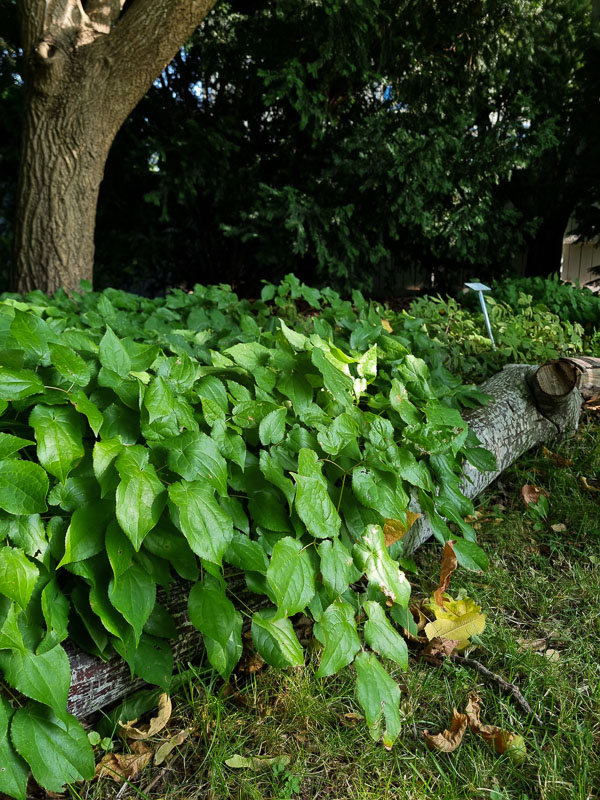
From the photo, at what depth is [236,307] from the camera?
10.6 feet

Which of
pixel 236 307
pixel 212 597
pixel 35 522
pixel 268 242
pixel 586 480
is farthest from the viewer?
pixel 268 242

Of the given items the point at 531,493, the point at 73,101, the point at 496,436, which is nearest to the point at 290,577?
the point at 496,436

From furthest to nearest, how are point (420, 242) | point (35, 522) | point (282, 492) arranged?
point (420, 242) → point (282, 492) → point (35, 522)

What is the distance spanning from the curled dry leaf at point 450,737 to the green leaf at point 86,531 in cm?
93

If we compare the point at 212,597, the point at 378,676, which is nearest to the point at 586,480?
the point at 378,676

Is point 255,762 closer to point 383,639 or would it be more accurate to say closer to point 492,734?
point 383,639

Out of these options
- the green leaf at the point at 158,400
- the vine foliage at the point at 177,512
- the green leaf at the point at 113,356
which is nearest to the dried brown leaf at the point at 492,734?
the vine foliage at the point at 177,512

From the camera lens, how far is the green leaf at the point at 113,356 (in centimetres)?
139

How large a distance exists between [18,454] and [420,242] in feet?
18.8

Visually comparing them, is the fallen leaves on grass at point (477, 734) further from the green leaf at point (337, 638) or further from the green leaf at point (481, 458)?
the green leaf at point (481, 458)

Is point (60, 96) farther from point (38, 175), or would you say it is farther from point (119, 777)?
point (119, 777)

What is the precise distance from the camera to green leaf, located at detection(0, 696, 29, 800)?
1.12 meters

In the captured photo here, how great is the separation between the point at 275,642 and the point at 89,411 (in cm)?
68

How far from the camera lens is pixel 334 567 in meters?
1.37
